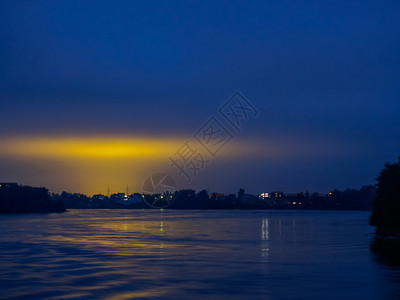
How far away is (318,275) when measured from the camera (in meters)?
35.2

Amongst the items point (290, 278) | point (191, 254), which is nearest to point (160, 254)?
point (191, 254)

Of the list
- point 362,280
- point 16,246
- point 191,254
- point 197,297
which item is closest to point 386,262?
point 362,280

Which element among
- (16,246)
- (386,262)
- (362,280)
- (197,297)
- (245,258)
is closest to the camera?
(197,297)

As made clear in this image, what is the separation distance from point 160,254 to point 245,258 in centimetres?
806

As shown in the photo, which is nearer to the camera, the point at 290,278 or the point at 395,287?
the point at 395,287

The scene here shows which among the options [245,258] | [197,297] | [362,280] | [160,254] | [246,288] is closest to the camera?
[197,297]

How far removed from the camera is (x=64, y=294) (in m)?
28.0

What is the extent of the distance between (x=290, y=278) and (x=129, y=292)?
10.7 metres

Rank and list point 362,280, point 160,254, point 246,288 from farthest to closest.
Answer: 1. point 160,254
2. point 362,280
3. point 246,288

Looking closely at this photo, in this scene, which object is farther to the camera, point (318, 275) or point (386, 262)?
point (386, 262)

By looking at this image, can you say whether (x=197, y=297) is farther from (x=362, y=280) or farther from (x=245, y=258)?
(x=245, y=258)

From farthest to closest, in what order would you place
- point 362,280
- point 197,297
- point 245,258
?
point 245,258 < point 362,280 < point 197,297

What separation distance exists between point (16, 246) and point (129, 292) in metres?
32.6

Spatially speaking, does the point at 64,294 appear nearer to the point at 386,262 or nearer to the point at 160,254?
the point at 160,254
